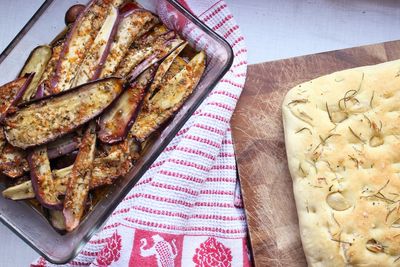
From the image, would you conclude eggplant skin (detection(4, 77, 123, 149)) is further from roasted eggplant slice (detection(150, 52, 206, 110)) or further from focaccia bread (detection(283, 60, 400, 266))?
focaccia bread (detection(283, 60, 400, 266))

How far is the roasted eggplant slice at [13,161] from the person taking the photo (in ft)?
8.16

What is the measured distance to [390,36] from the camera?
3.12 meters

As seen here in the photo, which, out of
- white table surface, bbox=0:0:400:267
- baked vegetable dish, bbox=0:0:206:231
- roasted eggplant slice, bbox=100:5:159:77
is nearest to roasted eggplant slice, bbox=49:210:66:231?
baked vegetable dish, bbox=0:0:206:231

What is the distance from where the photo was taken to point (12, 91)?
253cm

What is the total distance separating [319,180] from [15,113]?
1194mm

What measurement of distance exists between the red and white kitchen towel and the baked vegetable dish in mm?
225

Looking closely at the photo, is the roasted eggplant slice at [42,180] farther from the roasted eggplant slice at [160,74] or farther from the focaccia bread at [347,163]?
the focaccia bread at [347,163]

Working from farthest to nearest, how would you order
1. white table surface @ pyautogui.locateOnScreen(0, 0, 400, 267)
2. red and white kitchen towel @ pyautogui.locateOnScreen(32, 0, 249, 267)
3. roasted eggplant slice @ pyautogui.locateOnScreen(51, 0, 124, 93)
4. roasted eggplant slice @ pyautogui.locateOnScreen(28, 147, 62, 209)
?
1. white table surface @ pyautogui.locateOnScreen(0, 0, 400, 267)
2. red and white kitchen towel @ pyautogui.locateOnScreen(32, 0, 249, 267)
3. roasted eggplant slice @ pyautogui.locateOnScreen(51, 0, 124, 93)
4. roasted eggplant slice @ pyautogui.locateOnScreen(28, 147, 62, 209)

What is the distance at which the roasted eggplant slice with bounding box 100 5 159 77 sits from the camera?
2559 millimetres


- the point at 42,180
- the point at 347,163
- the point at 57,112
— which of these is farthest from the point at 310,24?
the point at 42,180

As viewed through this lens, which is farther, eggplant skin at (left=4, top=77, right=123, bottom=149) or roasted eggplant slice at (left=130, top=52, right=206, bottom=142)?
roasted eggplant slice at (left=130, top=52, right=206, bottom=142)

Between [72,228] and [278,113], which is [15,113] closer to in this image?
[72,228]

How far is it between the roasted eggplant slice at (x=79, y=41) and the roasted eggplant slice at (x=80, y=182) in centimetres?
24

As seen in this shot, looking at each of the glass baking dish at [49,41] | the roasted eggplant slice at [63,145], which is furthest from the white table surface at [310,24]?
the roasted eggplant slice at [63,145]
